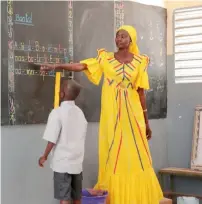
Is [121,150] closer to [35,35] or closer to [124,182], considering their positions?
[124,182]

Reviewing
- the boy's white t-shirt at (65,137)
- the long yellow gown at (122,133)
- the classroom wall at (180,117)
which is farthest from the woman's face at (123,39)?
the classroom wall at (180,117)

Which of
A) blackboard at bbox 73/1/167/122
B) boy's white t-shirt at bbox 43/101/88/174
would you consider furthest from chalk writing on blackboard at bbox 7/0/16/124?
blackboard at bbox 73/1/167/122

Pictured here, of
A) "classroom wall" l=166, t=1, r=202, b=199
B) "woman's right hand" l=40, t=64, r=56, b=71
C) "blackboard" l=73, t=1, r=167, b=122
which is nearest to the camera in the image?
"woman's right hand" l=40, t=64, r=56, b=71

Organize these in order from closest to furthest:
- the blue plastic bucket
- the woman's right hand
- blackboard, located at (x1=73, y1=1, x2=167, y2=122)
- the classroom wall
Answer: the woman's right hand, the blue plastic bucket, blackboard, located at (x1=73, y1=1, x2=167, y2=122), the classroom wall

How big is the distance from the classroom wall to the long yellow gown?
4.84 ft

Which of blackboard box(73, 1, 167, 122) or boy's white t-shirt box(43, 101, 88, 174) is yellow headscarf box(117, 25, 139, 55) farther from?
boy's white t-shirt box(43, 101, 88, 174)

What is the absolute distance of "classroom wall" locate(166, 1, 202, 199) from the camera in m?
5.00

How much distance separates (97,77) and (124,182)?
0.87 meters

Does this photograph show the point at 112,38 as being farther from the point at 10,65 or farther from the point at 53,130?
the point at 53,130

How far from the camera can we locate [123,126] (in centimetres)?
360

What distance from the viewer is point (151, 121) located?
16.0 feet

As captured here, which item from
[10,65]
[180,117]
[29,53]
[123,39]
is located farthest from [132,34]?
[180,117]

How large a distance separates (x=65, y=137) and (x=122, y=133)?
23.3 inches

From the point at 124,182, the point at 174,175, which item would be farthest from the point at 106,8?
the point at 174,175
